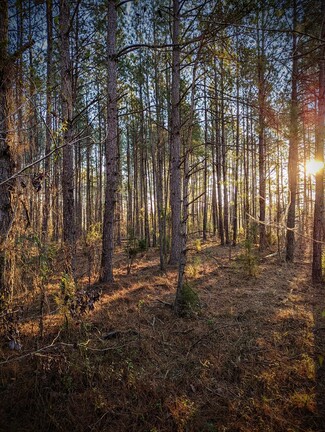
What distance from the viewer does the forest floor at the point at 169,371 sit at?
2.39 meters

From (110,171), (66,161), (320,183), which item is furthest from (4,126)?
(320,183)

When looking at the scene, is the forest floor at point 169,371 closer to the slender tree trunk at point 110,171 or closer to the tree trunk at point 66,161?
the slender tree trunk at point 110,171

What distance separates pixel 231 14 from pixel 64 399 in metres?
6.41

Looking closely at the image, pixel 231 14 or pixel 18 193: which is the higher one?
pixel 231 14

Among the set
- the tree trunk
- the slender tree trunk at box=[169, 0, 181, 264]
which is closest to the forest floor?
the tree trunk

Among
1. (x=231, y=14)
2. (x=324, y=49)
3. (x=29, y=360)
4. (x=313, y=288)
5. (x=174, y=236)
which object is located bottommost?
(x=313, y=288)

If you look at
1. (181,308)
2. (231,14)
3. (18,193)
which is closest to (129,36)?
(231,14)

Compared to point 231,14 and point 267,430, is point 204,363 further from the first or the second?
point 231,14

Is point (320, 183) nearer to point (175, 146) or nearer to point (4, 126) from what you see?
point (175, 146)

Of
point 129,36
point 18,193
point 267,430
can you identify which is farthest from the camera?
point 129,36

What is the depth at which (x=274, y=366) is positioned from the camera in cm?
320

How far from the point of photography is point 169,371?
3100 mm

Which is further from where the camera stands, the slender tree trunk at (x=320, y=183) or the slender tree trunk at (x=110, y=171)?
the slender tree trunk at (x=320, y=183)

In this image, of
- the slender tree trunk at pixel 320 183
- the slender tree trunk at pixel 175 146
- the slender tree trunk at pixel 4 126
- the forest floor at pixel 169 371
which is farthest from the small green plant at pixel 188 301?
the slender tree trunk at pixel 320 183
